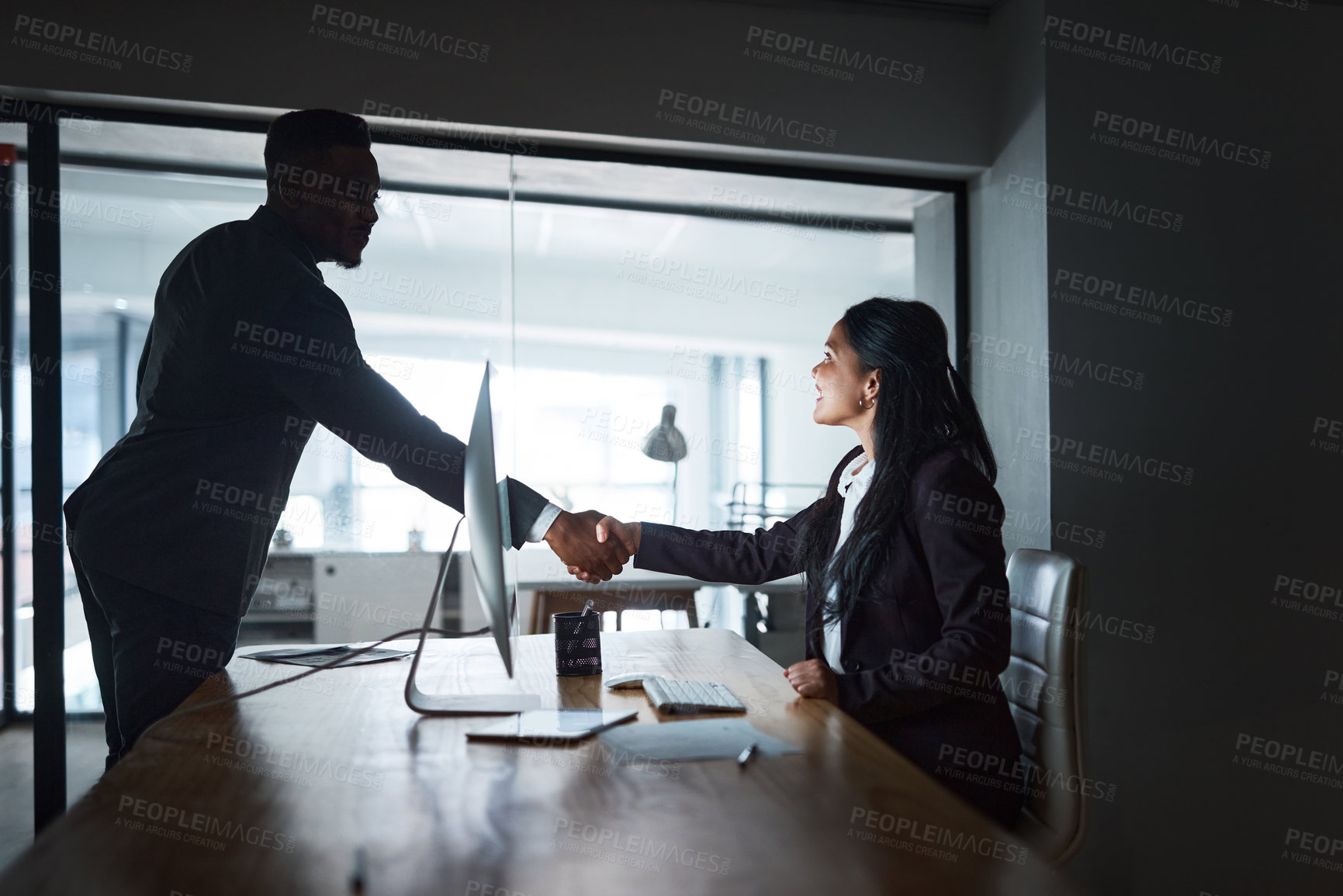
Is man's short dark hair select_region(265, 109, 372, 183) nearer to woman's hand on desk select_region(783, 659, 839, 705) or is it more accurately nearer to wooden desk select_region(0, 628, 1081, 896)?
wooden desk select_region(0, 628, 1081, 896)

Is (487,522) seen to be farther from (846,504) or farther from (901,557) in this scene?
(846,504)

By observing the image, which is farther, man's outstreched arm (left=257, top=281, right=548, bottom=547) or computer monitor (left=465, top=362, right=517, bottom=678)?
man's outstreched arm (left=257, top=281, right=548, bottom=547)

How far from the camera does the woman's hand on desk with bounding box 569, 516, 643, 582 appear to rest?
2084mm

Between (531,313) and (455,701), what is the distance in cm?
177

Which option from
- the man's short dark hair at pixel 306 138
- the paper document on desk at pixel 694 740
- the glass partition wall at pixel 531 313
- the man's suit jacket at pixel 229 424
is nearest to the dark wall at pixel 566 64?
the glass partition wall at pixel 531 313

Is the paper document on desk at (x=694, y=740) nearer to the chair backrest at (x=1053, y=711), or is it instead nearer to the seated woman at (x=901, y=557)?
the seated woman at (x=901, y=557)

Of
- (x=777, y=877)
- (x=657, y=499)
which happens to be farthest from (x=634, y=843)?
(x=657, y=499)

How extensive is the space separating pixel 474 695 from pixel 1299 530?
246 cm

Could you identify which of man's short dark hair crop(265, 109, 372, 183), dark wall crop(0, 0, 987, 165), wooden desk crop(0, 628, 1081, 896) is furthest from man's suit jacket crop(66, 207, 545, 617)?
dark wall crop(0, 0, 987, 165)

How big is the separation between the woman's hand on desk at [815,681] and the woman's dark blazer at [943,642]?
0.04m

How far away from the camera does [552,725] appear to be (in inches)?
52.0

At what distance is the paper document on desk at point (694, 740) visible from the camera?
1.19 metres

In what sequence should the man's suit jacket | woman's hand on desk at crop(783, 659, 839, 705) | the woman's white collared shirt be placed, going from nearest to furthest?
1. woman's hand on desk at crop(783, 659, 839, 705)
2. the man's suit jacket
3. the woman's white collared shirt

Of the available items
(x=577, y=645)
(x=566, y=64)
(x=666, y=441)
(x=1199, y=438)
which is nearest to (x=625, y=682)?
(x=577, y=645)
